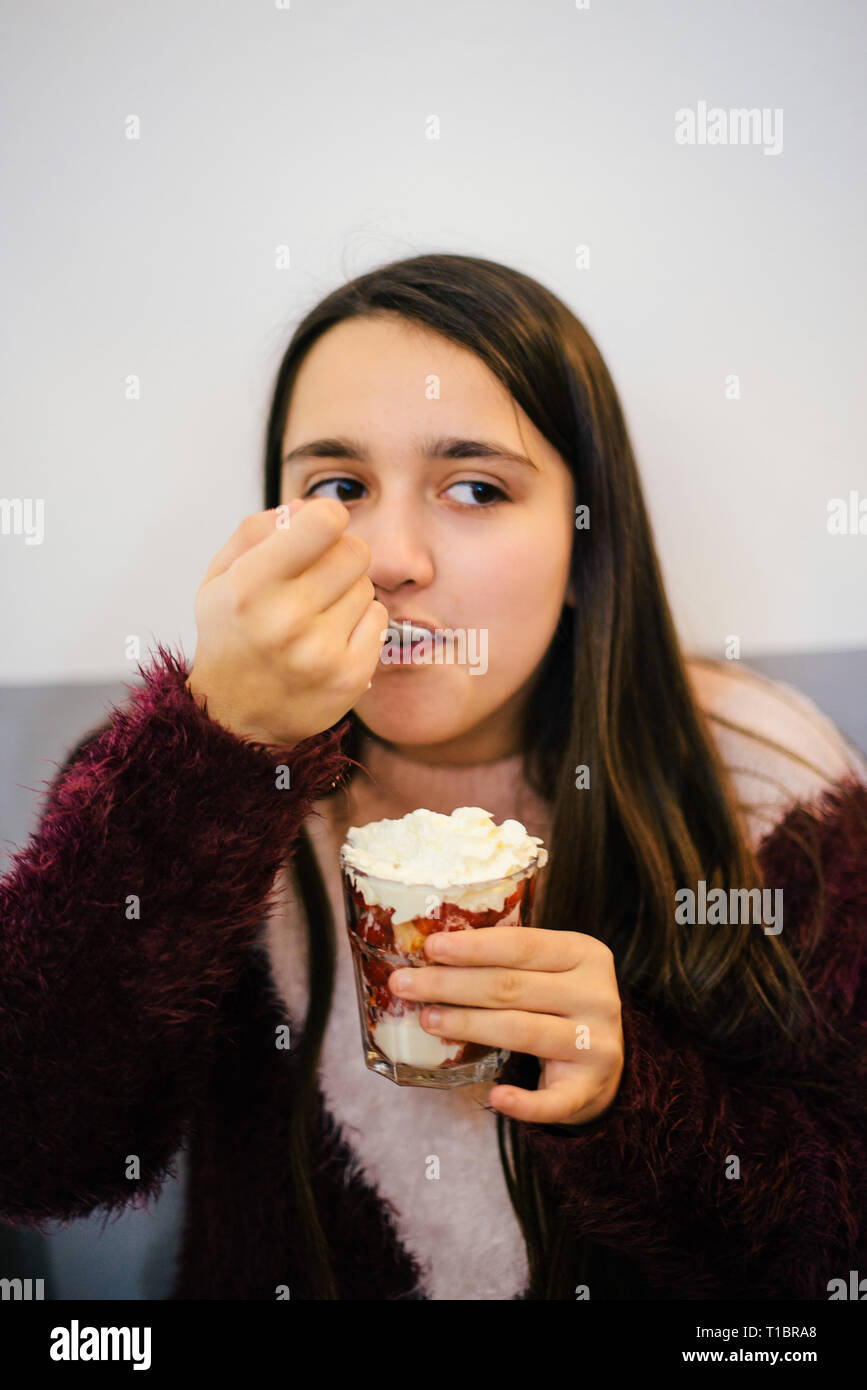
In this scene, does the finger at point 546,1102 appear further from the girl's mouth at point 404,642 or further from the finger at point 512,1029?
the girl's mouth at point 404,642

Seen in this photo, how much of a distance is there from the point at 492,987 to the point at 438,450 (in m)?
0.59

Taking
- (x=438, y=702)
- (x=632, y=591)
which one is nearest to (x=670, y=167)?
(x=632, y=591)

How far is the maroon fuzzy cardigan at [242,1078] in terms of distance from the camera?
0.92 m

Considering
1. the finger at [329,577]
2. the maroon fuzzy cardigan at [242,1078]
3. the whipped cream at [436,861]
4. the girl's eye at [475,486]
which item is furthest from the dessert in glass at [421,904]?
the girl's eye at [475,486]

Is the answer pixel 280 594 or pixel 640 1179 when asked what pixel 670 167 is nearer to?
pixel 280 594

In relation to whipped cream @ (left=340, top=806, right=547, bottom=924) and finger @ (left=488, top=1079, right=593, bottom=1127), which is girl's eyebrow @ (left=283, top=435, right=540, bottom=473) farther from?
finger @ (left=488, top=1079, right=593, bottom=1127)

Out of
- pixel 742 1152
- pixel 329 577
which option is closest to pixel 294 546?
pixel 329 577

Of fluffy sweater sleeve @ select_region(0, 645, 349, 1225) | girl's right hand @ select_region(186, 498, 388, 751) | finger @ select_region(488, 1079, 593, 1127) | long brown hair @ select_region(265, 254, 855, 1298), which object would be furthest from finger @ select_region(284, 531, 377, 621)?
finger @ select_region(488, 1079, 593, 1127)

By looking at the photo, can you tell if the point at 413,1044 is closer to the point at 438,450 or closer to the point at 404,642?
the point at 404,642

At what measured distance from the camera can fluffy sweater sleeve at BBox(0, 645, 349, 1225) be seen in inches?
36.0

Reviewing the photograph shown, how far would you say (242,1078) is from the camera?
1159 mm

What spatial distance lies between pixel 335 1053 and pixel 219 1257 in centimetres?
29

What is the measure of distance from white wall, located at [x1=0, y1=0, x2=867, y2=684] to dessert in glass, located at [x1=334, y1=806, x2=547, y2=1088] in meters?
0.46
